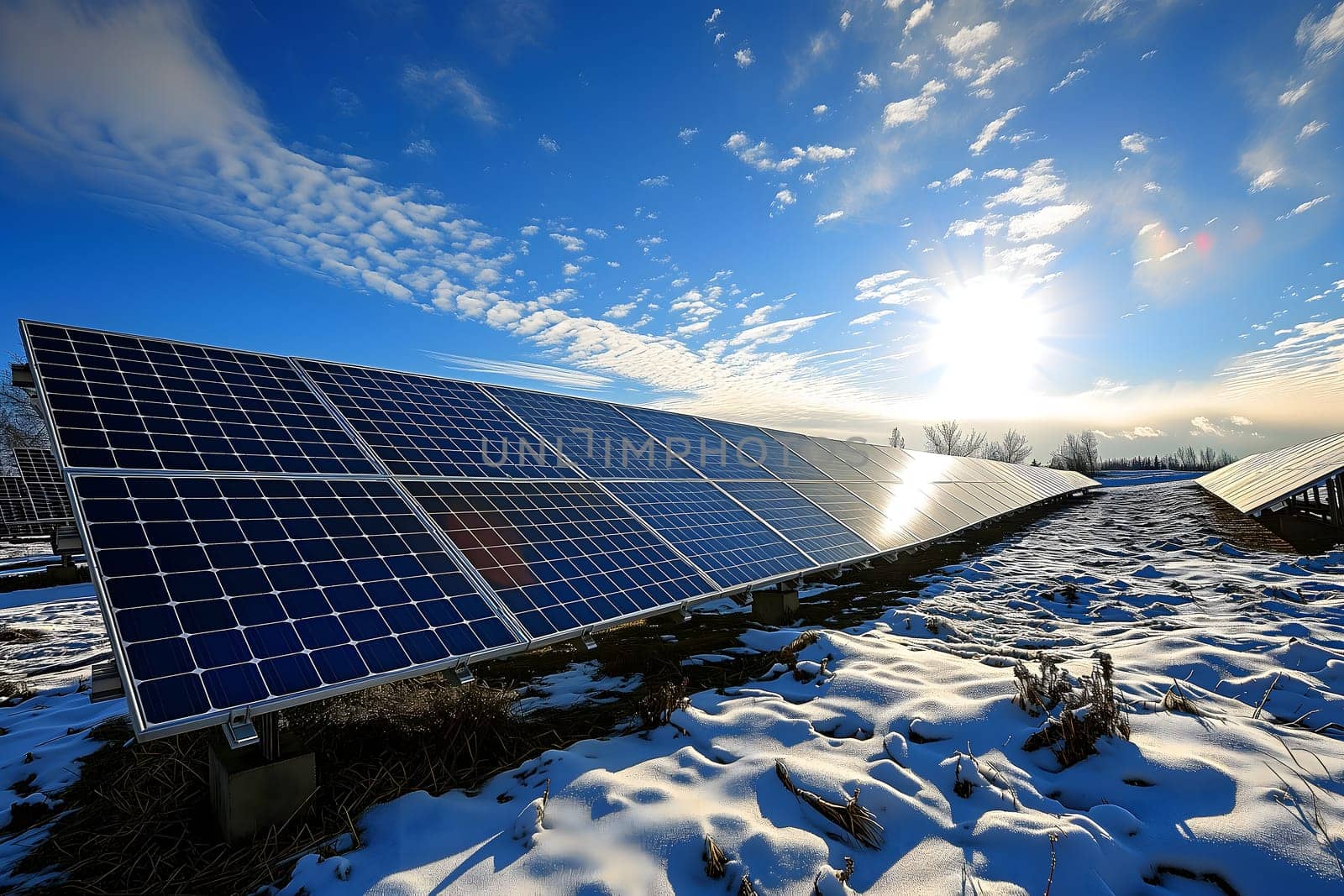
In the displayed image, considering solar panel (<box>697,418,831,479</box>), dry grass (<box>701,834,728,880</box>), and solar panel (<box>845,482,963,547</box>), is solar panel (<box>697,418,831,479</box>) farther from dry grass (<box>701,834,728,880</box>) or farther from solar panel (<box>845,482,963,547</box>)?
dry grass (<box>701,834,728,880</box>)

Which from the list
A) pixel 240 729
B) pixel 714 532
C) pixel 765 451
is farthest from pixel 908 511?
pixel 240 729

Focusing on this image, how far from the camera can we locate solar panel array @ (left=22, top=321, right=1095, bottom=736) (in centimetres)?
498

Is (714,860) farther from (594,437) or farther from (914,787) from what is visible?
(594,437)

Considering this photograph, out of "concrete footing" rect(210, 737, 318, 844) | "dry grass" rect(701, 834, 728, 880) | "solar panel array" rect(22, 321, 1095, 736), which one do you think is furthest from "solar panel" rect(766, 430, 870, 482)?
"concrete footing" rect(210, 737, 318, 844)

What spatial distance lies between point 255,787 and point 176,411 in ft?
18.0

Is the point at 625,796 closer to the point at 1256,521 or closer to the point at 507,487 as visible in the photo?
the point at 507,487

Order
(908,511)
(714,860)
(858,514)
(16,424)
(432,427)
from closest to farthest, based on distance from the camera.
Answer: (714,860) < (432,427) < (858,514) < (908,511) < (16,424)

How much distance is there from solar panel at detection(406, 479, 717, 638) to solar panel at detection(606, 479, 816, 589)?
Result: 20.7 inches

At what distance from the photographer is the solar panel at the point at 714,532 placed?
9838 mm

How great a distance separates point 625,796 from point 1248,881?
169 inches

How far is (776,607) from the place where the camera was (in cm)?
1114

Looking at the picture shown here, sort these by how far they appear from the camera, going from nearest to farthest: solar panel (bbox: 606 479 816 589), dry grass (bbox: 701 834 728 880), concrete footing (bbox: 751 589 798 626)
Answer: dry grass (bbox: 701 834 728 880) → solar panel (bbox: 606 479 816 589) → concrete footing (bbox: 751 589 798 626)

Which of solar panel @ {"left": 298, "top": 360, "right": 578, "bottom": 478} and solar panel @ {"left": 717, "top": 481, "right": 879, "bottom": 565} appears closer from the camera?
solar panel @ {"left": 298, "top": 360, "right": 578, "bottom": 478}

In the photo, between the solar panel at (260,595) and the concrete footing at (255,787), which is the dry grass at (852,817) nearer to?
the solar panel at (260,595)
